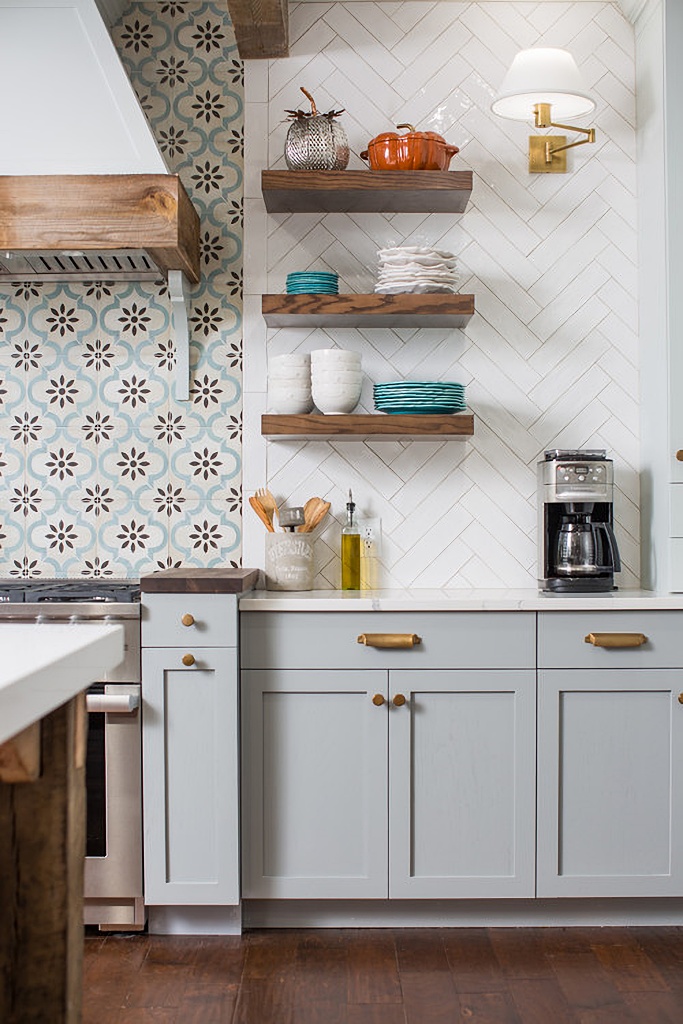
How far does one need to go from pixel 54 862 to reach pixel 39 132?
7.03ft

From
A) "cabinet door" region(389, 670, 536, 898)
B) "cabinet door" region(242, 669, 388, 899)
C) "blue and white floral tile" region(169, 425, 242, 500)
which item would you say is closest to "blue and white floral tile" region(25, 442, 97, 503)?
"blue and white floral tile" region(169, 425, 242, 500)

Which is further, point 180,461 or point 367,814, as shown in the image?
point 180,461

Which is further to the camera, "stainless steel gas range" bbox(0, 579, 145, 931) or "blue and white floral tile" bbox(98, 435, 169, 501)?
"blue and white floral tile" bbox(98, 435, 169, 501)

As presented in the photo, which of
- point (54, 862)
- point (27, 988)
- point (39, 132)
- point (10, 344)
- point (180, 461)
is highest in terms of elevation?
point (39, 132)

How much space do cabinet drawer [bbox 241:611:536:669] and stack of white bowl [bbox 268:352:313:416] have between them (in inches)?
26.1

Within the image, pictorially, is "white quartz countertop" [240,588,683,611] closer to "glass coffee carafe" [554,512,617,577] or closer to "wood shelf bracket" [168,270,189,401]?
"glass coffee carafe" [554,512,617,577]

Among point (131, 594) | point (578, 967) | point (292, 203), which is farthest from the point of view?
point (292, 203)

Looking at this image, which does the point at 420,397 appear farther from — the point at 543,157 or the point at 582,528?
the point at 543,157

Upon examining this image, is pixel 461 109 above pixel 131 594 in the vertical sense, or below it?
above

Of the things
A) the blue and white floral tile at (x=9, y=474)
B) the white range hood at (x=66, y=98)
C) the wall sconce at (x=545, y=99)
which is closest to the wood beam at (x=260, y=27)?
the white range hood at (x=66, y=98)

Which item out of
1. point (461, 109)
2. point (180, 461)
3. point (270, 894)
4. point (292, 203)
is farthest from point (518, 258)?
point (270, 894)

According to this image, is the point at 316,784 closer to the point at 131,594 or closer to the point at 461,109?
the point at 131,594

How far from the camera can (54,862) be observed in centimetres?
123

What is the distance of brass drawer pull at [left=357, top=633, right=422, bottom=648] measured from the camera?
266 cm
